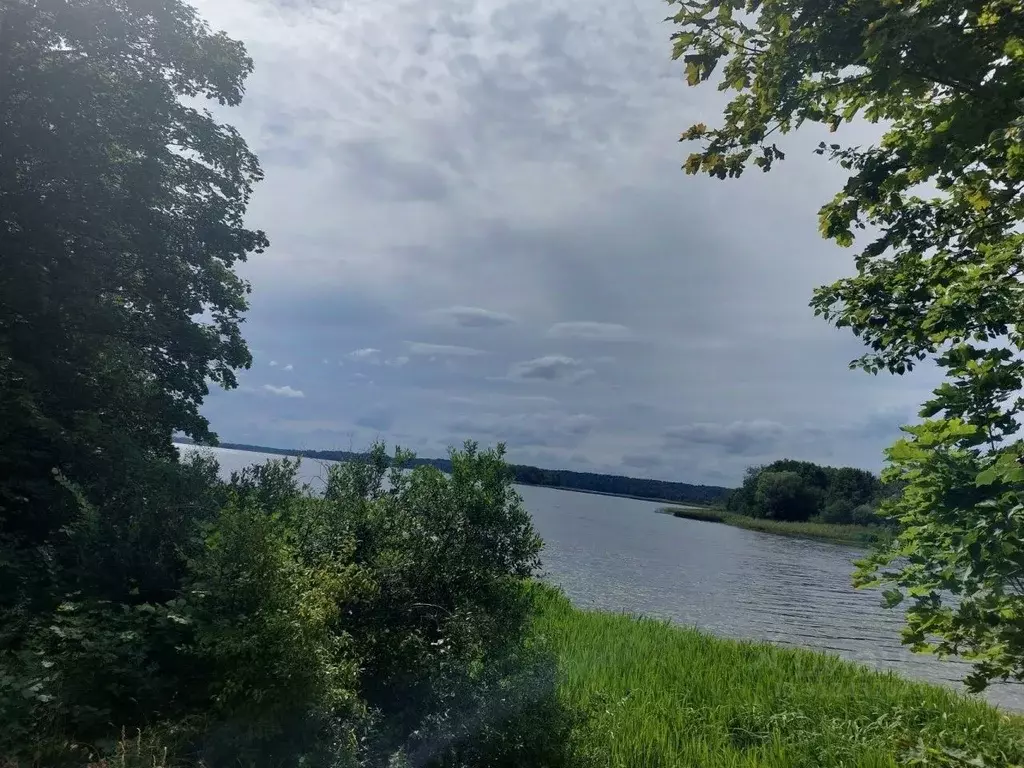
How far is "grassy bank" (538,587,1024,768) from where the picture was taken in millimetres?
6754

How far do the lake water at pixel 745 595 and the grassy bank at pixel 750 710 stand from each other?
149cm

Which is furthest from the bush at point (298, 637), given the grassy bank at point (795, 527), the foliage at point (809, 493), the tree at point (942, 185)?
the foliage at point (809, 493)

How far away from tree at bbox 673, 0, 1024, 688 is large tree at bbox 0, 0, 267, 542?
826 centimetres

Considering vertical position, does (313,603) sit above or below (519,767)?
above

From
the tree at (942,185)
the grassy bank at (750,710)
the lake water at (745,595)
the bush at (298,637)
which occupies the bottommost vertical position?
the lake water at (745,595)

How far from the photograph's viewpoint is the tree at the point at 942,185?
3594 mm

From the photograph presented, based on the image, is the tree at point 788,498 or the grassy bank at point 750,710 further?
the tree at point 788,498

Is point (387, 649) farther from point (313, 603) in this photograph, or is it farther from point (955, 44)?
point (955, 44)

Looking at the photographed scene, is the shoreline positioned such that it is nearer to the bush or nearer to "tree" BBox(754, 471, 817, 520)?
"tree" BBox(754, 471, 817, 520)

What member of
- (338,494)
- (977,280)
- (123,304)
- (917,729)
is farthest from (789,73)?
(123,304)

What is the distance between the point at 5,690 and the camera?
4965 millimetres

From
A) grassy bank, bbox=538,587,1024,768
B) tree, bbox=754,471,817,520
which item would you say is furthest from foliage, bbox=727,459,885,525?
grassy bank, bbox=538,587,1024,768

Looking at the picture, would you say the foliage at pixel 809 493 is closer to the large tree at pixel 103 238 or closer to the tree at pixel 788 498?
the tree at pixel 788 498

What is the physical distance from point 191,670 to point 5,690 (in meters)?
1.21
